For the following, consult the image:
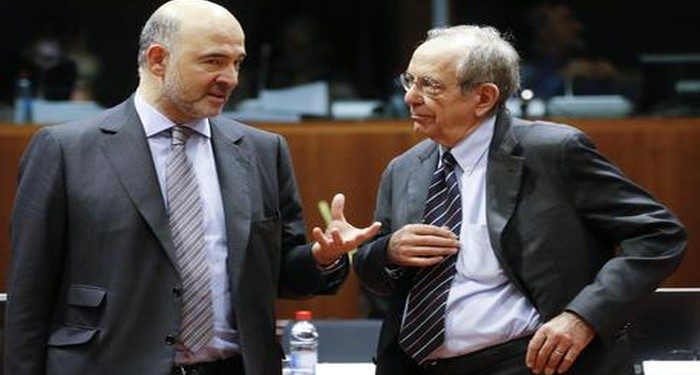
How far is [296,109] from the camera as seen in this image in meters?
7.85

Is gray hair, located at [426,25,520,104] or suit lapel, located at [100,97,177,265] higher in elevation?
gray hair, located at [426,25,520,104]

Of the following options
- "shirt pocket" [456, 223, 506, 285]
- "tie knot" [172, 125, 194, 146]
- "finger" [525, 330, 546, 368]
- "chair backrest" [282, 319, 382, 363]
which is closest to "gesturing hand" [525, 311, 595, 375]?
"finger" [525, 330, 546, 368]

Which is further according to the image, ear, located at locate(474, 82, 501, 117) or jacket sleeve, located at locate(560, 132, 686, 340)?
ear, located at locate(474, 82, 501, 117)

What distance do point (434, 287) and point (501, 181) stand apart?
0.31 metres

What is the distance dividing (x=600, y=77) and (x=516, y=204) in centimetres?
460

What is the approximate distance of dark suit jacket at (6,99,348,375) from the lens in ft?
11.7

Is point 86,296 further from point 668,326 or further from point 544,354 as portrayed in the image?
point 668,326

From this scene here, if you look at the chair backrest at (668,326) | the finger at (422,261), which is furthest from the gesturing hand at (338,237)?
the chair backrest at (668,326)

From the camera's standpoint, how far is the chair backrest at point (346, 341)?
5148 millimetres

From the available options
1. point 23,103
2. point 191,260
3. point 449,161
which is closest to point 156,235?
point 191,260

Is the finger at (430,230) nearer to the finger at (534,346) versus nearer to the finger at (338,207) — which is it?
the finger at (338,207)

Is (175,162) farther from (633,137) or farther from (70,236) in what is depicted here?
(633,137)

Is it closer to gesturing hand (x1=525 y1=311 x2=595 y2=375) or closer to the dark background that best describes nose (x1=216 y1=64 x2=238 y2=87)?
A: gesturing hand (x1=525 y1=311 x2=595 y2=375)

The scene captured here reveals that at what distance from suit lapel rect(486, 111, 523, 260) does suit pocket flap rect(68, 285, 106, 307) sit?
3.09ft
